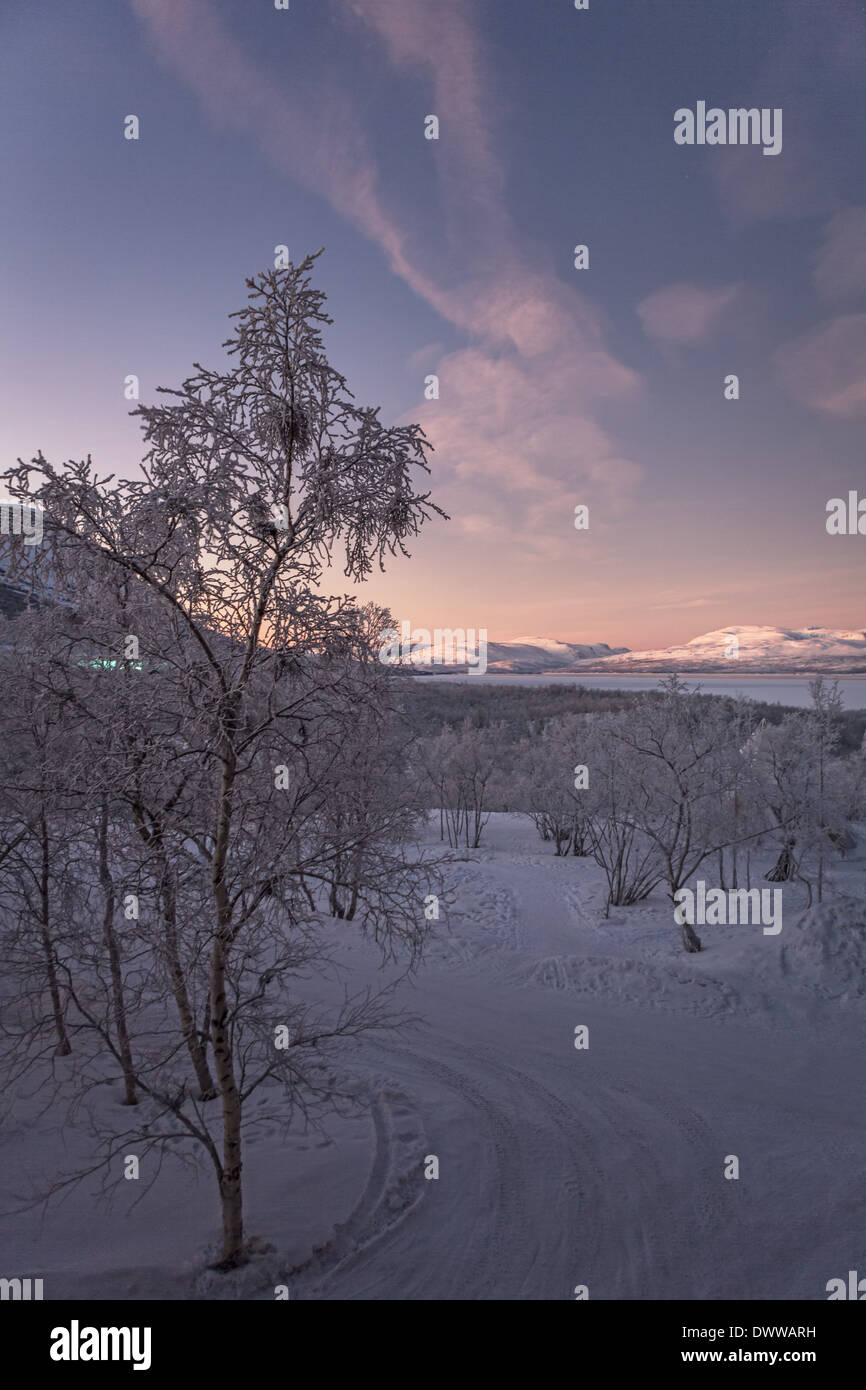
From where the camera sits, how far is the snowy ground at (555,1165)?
629cm

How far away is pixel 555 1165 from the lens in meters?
8.02

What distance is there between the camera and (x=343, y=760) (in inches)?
222

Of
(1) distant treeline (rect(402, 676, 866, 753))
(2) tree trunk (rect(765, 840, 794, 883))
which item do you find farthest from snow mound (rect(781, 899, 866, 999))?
(1) distant treeline (rect(402, 676, 866, 753))

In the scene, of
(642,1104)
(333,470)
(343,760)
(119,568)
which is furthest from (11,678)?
(642,1104)

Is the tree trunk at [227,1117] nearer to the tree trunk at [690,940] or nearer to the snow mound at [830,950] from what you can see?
the snow mound at [830,950]

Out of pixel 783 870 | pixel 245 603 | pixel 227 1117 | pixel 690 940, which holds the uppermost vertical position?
pixel 245 603
